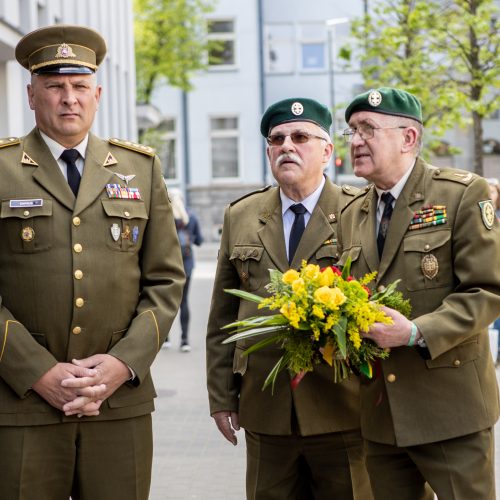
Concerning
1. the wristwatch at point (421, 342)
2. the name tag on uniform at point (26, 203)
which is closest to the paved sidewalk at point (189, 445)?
the wristwatch at point (421, 342)

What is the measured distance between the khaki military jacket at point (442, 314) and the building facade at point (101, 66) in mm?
7848

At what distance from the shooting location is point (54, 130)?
4.20 meters

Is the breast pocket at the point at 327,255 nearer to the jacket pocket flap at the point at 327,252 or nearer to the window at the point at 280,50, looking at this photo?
the jacket pocket flap at the point at 327,252

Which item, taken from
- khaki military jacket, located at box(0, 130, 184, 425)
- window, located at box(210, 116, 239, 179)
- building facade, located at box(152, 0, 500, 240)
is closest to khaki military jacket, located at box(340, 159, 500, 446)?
khaki military jacket, located at box(0, 130, 184, 425)

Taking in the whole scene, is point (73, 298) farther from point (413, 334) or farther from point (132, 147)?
point (413, 334)

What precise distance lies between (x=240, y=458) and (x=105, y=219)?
4.16 m

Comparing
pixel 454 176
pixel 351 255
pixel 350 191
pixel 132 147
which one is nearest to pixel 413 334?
A: pixel 351 255

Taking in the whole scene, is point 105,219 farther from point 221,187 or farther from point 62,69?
point 221,187

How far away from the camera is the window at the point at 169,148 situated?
43225 millimetres

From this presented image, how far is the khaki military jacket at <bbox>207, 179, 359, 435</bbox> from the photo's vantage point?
15.0 feet

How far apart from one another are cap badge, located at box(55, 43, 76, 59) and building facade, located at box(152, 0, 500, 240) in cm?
3844

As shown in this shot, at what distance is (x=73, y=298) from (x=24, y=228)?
33cm

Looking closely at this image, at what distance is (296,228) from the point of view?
481 centimetres

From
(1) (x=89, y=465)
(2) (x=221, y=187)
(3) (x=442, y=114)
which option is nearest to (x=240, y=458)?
(1) (x=89, y=465)
